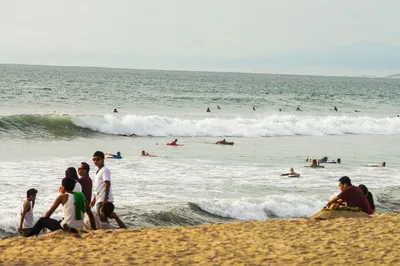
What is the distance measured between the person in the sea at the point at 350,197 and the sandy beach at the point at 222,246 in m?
0.72

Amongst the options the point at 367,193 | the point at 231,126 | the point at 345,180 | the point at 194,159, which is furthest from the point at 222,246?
the point at 231,126

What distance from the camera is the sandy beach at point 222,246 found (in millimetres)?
8781

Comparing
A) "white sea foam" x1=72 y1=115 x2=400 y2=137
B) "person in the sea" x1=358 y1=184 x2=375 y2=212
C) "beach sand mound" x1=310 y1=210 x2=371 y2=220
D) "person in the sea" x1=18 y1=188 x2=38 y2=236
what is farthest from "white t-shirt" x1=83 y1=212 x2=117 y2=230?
"white sea foam" x1=72 y1=115 x2=400 y2=137

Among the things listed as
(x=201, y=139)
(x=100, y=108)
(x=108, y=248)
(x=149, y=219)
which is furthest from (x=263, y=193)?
(x=100, y=108)

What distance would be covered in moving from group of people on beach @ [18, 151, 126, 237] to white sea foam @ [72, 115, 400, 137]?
2642 cm

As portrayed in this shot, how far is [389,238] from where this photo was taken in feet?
33.0

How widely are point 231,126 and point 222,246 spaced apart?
105 ft

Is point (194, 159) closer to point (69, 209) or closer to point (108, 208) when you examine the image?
point (108, 208)

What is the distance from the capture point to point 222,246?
31.7 feet

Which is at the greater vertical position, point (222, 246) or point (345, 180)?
point (345, 180)

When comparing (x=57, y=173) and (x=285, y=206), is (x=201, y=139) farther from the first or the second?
(x=285, y=206)

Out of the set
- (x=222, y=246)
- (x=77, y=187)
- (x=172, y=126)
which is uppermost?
(x=172, y=126)

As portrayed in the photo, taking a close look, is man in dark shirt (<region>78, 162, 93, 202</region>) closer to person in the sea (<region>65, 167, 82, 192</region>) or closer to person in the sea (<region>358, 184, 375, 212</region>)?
person in the sea (<region>65, 167, 82, 192</region>)

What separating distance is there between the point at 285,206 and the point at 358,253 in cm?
742
